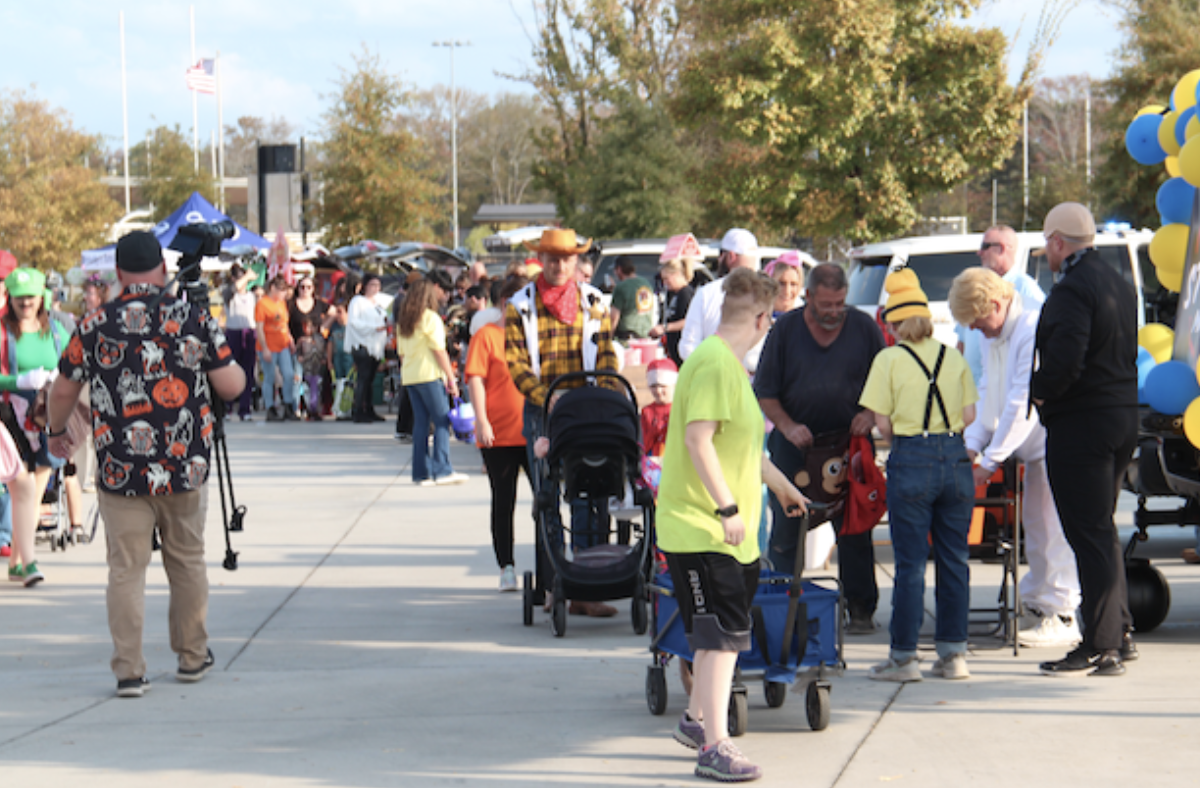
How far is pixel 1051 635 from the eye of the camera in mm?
6945

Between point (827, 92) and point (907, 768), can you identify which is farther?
point (827, 92)

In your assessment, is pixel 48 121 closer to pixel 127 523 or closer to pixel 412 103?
pixel 412 103

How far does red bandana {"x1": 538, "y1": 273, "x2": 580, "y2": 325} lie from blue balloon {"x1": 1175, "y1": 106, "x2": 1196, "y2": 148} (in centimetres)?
339

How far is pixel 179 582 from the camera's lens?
6.49 metres

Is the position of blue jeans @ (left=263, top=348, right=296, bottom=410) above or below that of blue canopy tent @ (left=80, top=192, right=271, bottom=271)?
below

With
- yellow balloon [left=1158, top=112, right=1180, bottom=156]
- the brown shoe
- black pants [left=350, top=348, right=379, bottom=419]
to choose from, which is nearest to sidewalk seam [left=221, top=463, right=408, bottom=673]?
the brown shoe

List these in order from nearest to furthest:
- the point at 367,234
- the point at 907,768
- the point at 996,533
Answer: the point at 907,768, the point at 996,533, the point at 367,234

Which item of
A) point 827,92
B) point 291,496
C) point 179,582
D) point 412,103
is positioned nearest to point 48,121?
point 412,103

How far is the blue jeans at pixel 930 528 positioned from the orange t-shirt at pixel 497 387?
262 cm

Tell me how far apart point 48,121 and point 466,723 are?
4872cm

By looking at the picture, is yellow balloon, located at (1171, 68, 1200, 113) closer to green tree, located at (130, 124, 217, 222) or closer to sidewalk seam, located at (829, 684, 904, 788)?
sidewalk seam, located at (829, 684, 904, 788)

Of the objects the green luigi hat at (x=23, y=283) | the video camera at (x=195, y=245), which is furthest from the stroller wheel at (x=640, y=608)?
the green luigi hat at (x=23, y=283)

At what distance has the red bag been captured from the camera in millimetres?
6863

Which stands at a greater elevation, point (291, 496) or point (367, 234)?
point (367, 234)
